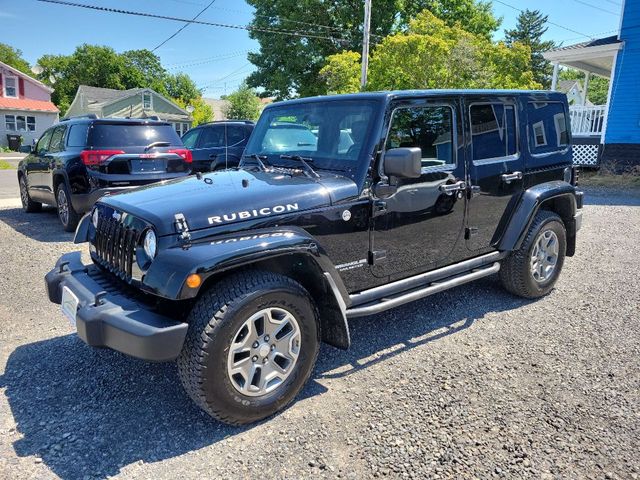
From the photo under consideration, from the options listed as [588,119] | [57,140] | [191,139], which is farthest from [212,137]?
[588,119]

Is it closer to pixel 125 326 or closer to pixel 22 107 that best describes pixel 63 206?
pixel 125 326

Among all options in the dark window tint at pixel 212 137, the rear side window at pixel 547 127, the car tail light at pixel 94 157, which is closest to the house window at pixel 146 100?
the dark window tint at pixel 212 137

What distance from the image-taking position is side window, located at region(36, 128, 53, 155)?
8584 millimetres

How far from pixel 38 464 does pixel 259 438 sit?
1.10 metres

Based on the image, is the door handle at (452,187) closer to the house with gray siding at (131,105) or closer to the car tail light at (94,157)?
the car tail light at (94,157)

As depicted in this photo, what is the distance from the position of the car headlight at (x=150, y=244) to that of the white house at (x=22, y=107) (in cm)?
4045

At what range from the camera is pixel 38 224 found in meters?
8.20

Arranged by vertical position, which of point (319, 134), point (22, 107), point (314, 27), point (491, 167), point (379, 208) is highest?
point (314, 27)

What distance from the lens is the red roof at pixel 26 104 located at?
37394 mm

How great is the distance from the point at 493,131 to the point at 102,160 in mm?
5591

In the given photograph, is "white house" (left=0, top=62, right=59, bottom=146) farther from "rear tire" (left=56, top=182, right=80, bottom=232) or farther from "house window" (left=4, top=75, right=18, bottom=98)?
"rear tire" (left=56, top=182, right=80, bottom=232)

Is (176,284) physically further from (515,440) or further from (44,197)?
(44,197)

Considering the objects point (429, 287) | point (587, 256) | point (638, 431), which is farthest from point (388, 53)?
point (638, 431)

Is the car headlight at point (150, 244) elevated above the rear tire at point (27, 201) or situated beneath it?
elevated above
